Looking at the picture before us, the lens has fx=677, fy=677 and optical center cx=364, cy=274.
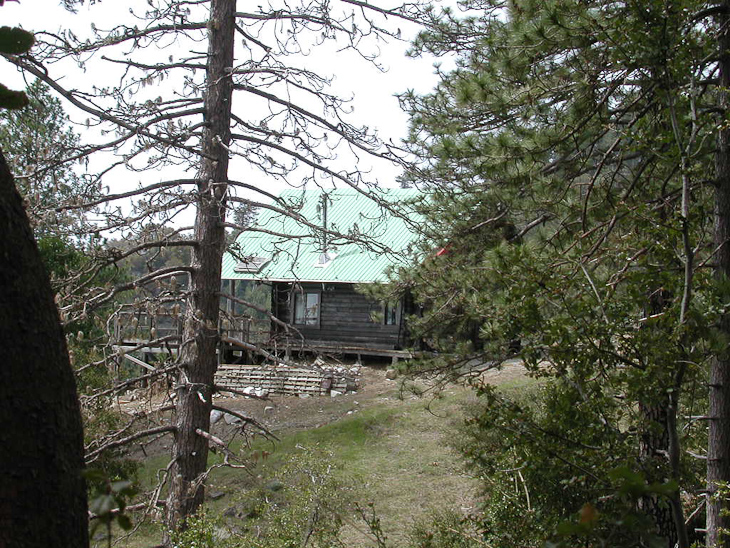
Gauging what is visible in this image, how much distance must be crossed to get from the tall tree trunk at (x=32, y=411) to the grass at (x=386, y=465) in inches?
283

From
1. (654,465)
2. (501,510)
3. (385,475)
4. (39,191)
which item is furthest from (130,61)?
(385,475)

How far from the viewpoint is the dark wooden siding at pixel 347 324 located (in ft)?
80.9

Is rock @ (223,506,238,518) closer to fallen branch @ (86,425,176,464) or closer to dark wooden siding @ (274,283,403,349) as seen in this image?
fallen branch @ (86,425,176,464)

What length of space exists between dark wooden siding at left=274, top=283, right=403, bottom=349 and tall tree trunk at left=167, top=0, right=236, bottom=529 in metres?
15.6

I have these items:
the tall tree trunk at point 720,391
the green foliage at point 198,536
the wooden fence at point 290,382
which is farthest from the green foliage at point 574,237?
the wooden fence at point 290,382

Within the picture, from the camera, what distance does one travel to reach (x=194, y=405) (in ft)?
28.7

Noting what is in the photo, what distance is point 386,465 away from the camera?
14.7 metres

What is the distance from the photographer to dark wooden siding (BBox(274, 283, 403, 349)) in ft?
80.9

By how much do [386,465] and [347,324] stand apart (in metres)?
10.9

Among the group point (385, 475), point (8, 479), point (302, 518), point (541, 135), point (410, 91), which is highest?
point (410, 91)

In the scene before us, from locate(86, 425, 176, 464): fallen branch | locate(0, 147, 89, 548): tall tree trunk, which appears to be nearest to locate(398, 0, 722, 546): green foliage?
locate(0, 147, 89, 548): tall tree trunk

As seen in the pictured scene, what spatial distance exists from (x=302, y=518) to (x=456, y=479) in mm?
6920

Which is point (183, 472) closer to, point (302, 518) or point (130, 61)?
point (302, 518)

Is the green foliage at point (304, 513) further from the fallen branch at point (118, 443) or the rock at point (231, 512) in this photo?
the rock at point (231, 512)
